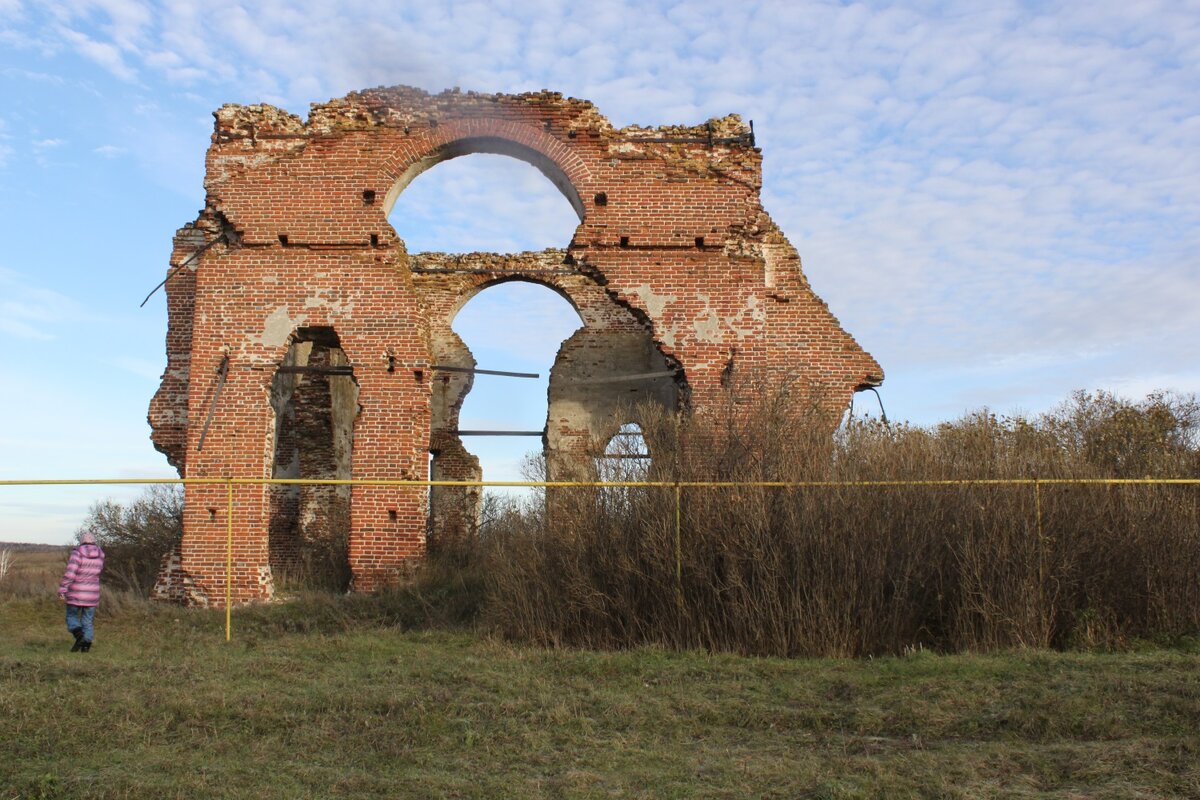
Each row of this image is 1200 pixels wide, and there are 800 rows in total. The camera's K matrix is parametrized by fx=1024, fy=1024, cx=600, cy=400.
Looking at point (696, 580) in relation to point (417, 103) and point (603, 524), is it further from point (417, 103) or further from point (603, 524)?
point (417, 103)

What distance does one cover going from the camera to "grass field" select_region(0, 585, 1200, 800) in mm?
5480

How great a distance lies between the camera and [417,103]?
1358 centimetres

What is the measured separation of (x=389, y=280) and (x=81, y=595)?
207 inches

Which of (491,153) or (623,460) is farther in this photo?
(491,153)

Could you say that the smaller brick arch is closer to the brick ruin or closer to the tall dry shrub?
the brick ruin

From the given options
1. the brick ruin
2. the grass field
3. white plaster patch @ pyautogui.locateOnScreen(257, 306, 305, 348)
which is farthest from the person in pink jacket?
white plaster patch @ pyautogui.locateOnScreen(257, 306, 305, 348)

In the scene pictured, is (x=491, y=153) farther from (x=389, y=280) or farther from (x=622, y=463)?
(x=622, y=463)

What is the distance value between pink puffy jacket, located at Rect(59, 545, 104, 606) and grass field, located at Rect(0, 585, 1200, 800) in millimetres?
998

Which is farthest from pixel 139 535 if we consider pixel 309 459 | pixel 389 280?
pixel 389 280

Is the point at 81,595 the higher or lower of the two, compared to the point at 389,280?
lower

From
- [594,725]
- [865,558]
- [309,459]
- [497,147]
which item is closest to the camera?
[594,725]

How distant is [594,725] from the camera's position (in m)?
6.71

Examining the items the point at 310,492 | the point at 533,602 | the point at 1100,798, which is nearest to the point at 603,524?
the point at 533,602

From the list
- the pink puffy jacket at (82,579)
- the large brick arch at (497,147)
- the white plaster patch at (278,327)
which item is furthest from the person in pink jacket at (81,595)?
the large brick arch at (497,147)
